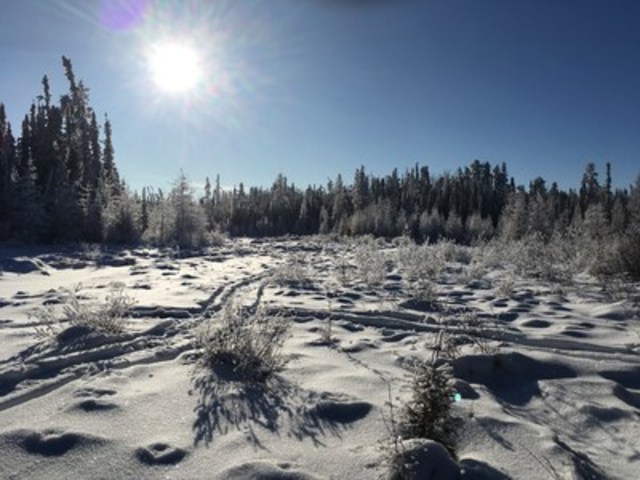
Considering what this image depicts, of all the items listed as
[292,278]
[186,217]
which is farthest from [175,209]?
[292,278]

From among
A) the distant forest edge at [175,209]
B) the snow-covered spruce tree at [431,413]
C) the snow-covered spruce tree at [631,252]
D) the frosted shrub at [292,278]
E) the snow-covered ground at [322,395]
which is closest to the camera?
the snow-covered ground at [322,395]

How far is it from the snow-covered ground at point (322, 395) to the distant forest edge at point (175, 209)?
599cm

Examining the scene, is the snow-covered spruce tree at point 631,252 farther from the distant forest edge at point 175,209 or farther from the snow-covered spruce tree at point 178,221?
the snow-covered spruce tree at point 178,221

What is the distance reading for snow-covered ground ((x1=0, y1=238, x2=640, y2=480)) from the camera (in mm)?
2633

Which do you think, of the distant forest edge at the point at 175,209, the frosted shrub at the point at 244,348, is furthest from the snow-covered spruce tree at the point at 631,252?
the frosted shrub at the point at 244,348

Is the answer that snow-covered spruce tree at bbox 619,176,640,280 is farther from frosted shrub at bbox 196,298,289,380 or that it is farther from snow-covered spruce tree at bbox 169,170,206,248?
snow-covered spruce tree at bbox 169,170,206,248

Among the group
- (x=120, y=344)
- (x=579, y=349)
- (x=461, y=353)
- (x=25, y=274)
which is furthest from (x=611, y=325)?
(x=25, y=274)

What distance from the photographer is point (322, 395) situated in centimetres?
361

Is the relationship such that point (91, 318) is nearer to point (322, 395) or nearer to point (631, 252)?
point (322, 395)

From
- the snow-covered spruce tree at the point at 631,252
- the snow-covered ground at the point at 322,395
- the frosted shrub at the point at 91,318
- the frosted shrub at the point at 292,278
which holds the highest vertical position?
the snow-covered spruce tree at the point at 631,252

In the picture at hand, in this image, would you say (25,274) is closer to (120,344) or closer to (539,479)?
(120,344)

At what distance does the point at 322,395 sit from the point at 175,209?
25916mm

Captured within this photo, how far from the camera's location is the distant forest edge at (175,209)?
2261cm

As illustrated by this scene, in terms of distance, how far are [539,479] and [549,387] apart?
1540mm
